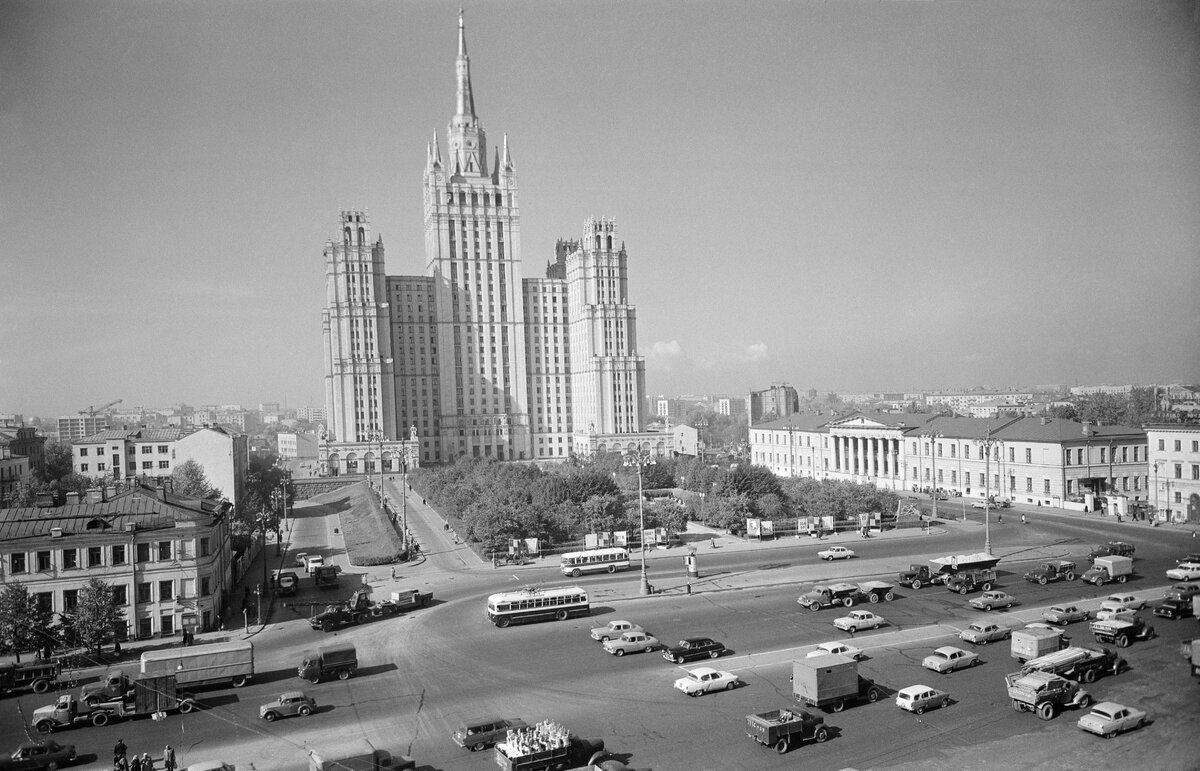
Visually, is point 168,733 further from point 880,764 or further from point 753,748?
point 880,764

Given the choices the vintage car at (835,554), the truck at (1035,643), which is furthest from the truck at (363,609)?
the truck at (1035,643)

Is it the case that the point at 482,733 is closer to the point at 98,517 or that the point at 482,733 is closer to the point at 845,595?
the point at 845,595

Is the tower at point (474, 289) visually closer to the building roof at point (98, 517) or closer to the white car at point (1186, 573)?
the building roof at point (98, 517)

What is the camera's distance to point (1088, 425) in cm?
7031

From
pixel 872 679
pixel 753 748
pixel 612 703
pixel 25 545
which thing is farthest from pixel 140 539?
pixel 872 679

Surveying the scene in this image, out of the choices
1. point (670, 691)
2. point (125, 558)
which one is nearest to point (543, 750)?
point (670, 691)

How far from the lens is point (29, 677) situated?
2769 centimetres

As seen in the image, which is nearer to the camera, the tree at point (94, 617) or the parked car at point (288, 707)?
the parked car at point (288, 707)

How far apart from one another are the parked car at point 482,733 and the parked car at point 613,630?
29.7 ft

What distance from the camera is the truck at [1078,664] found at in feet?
84.0

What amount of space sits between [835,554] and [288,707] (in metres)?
35.0

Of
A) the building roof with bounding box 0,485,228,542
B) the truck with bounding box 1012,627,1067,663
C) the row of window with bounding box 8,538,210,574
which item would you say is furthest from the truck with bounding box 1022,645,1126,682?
the building roof with bounding box 0,485,228,542

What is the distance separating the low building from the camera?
3409cm

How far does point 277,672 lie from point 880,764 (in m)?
21.7
